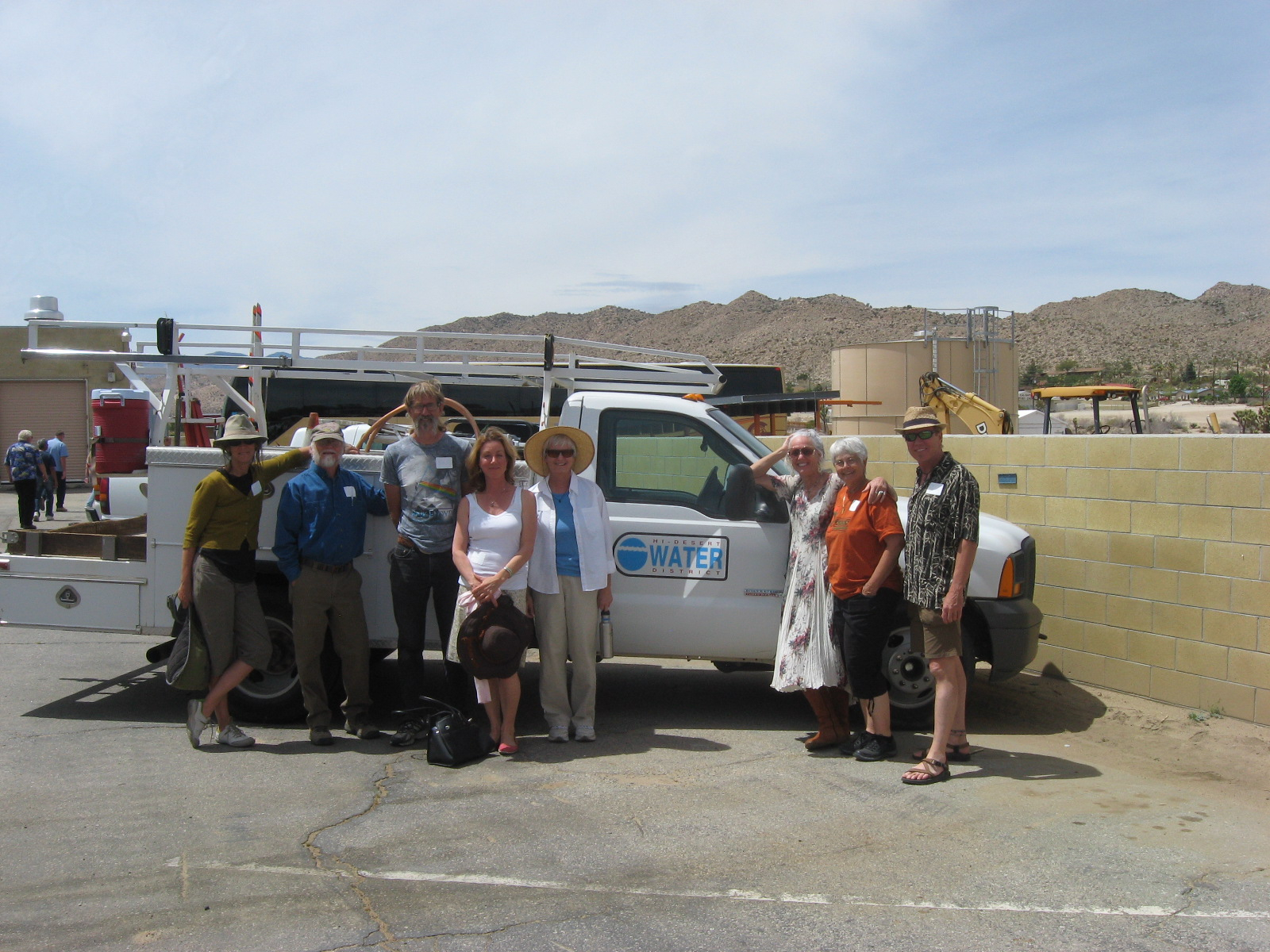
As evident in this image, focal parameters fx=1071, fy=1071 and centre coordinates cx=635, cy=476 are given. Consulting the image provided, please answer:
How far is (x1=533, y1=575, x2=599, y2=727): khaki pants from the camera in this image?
6.13 m

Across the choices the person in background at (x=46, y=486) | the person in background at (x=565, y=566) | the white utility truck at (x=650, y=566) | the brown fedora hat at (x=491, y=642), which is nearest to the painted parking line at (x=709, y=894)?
the brown fedora hat at (x=491, y=642)

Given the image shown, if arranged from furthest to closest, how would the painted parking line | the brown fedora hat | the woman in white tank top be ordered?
the woman in white tank top < the brown fedora hat < the painted parking line

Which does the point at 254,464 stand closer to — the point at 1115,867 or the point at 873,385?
the point at 1115,867

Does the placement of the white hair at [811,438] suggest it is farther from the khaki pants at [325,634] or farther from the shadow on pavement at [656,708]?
the khaki pants at [325,634]

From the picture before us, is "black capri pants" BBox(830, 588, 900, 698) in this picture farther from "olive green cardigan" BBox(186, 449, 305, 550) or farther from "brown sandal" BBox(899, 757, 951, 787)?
"olive green cardigan" BBox(186, 449, 305, 550)

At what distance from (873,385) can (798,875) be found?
2885 cm

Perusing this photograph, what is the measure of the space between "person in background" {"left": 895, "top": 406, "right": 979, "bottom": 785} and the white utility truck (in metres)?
0.69

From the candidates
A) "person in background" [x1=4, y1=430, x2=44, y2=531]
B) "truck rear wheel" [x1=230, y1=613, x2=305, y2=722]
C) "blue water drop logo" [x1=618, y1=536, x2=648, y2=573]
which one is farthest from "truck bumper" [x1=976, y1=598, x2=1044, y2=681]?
"person in background" [x1=4, y1=430, x2=44, y2=531]

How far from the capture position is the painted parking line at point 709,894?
4000 millimetres

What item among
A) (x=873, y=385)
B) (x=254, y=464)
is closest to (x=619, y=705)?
(x=254, y=464)

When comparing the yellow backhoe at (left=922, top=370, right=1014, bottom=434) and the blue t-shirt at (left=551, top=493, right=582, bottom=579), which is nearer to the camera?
the blue t-shirt at (left=551, top=493, right=582, bottom=579)

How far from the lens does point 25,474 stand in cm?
1789

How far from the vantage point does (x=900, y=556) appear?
596 cm

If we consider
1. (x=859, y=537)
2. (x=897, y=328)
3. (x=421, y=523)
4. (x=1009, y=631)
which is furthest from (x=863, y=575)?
(x=897, y=328)
